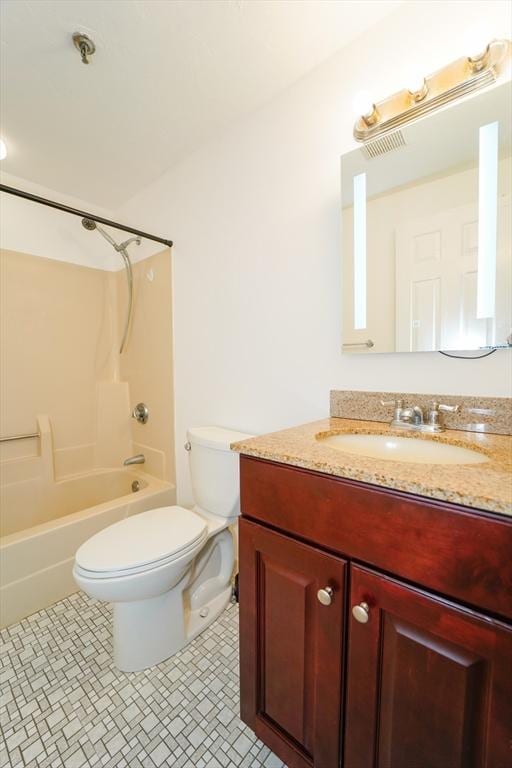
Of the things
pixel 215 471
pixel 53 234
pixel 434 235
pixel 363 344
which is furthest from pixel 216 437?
pixel 53 234

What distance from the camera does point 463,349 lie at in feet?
3.05

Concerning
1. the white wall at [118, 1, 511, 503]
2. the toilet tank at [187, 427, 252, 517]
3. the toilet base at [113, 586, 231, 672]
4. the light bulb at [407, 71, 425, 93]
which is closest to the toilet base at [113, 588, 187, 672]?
the toilet base at [113, 586, 231, 672]

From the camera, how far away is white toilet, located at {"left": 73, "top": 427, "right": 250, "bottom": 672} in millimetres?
1042

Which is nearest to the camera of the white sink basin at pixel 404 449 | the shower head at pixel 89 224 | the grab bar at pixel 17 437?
the white sink basin at pixel 404 449

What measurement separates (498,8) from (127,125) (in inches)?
55.9

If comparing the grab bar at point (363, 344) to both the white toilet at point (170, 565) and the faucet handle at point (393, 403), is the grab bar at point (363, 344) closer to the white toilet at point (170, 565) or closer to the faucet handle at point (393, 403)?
the faucet handle at point (393, 403)

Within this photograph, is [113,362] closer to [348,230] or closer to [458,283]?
[348,230]

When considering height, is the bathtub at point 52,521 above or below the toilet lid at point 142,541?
below

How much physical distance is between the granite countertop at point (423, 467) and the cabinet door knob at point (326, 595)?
0.25 metres

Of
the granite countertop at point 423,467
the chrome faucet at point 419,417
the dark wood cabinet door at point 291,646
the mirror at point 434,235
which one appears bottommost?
the dark wood cabinet door at point 291,646

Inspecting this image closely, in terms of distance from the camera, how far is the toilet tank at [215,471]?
4.32 feet

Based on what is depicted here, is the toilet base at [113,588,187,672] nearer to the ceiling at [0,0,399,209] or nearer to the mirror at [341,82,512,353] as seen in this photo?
the mirror at [341,82,512,353]

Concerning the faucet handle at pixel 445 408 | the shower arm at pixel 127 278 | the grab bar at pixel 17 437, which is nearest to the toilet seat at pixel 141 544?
the faucet handle at pixel 445 408

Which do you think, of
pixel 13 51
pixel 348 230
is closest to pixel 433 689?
pixel 348 230
